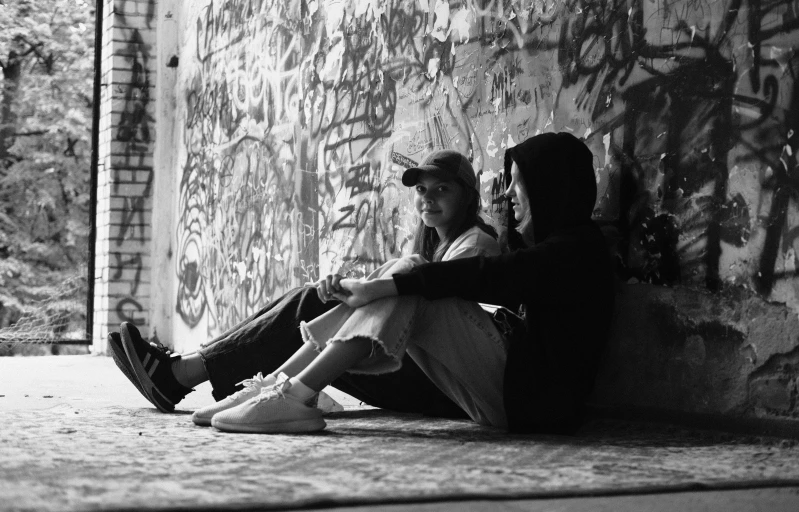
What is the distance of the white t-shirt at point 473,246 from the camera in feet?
12.9

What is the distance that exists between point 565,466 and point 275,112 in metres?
4.84

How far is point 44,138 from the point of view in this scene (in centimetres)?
1594

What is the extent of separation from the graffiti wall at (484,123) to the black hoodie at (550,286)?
1.07ft

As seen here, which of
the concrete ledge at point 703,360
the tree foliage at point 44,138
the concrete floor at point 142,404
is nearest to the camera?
the concrete floor at point 142,404

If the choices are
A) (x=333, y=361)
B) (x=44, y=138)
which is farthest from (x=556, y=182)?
(x=44, y=138)

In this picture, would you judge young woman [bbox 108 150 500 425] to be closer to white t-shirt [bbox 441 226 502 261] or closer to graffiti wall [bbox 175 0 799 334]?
white t-shirt [bbox 441 226 502 261]

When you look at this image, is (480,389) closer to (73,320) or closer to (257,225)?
(257,225)

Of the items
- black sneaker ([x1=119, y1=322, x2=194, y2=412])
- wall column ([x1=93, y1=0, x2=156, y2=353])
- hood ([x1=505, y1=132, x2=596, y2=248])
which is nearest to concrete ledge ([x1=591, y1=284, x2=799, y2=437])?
hood ([x1=505, y1=132, x2=596, y2=248])

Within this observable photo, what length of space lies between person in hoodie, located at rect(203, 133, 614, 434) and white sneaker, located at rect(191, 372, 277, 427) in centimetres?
→ 9

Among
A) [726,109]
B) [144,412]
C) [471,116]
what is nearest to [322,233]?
[471,116]

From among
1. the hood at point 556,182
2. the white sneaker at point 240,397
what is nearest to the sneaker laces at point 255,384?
the white sneaker at point 240,397

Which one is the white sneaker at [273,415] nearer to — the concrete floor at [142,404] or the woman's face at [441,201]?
the woman's face at [441,201]

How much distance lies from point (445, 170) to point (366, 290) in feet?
2.91

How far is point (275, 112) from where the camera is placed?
7.21m
